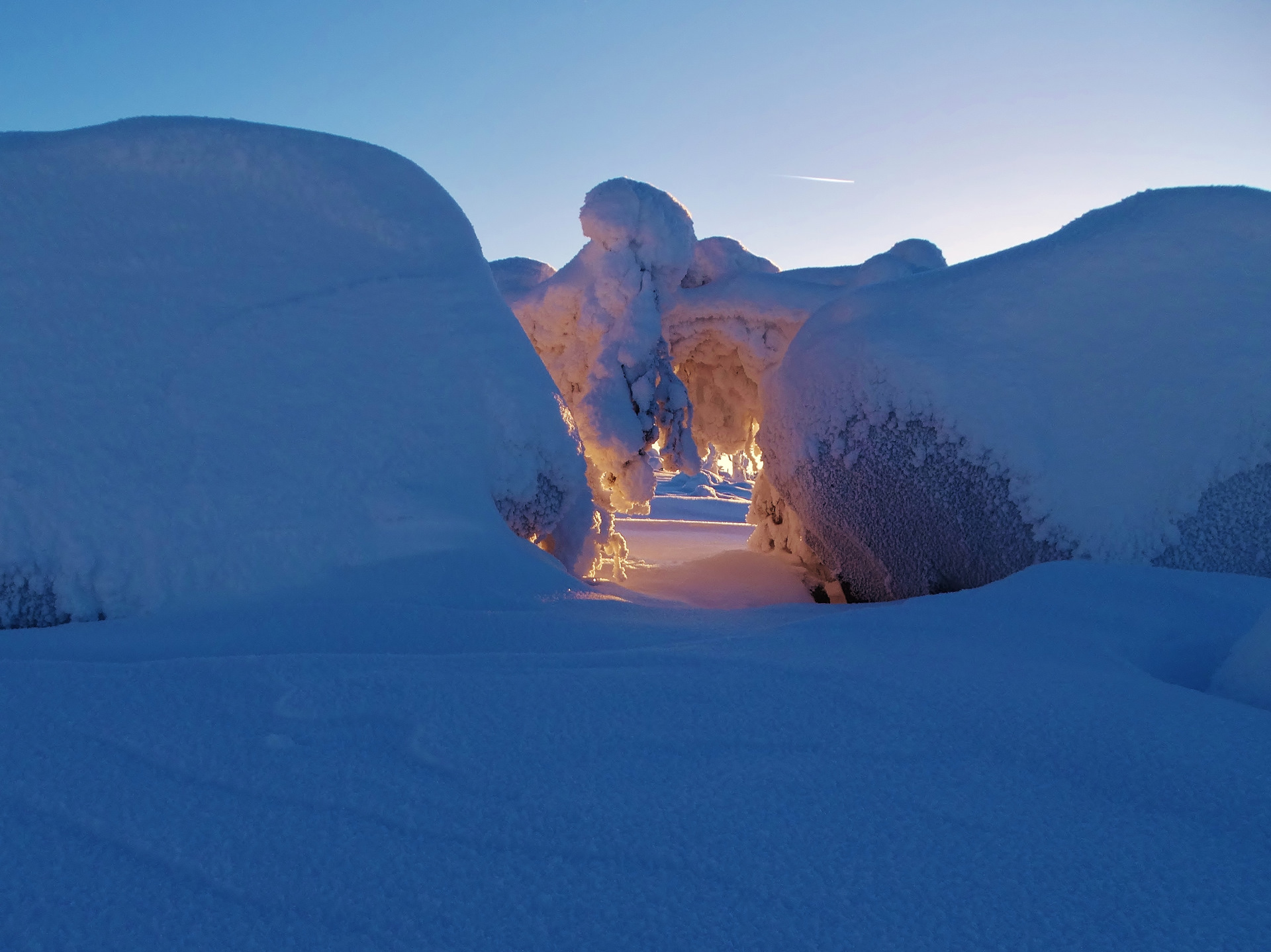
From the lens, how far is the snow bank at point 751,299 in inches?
259

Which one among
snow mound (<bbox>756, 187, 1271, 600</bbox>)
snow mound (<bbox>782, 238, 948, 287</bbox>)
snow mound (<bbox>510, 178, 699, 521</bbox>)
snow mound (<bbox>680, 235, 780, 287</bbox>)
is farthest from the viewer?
snow mound (<bbox>680, 235, 780, 287</bbox>)

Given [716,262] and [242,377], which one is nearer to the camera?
[242,377]

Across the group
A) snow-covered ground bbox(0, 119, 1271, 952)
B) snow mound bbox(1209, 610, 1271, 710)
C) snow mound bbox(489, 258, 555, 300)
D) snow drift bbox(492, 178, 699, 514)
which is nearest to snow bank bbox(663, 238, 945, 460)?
snow drift bbox(492, 178, 699, 514)

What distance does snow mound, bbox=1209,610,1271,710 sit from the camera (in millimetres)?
1520

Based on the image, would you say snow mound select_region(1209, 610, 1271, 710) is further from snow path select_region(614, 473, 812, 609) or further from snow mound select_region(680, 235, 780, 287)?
snow mound select_region(680, 235, 780, 287)

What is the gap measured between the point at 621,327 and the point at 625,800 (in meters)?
5.48

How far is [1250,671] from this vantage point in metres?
1.56

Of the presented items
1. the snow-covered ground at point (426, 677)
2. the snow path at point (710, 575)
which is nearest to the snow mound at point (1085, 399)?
the snow-covered ground at point (426, 677)

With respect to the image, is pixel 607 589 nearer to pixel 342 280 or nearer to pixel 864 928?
pixel 342 280

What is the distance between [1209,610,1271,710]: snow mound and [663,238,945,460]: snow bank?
16.6 ft

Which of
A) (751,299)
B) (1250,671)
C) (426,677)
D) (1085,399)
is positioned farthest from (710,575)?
(426,677)

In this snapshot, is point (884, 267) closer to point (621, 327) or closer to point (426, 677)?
point (621, 327)

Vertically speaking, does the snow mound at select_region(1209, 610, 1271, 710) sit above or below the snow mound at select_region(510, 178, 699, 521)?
below

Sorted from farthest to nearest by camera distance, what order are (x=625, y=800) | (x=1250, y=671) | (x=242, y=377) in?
(x=242, y=377)
(x=1250, y=671)
(x=625, y=800)
